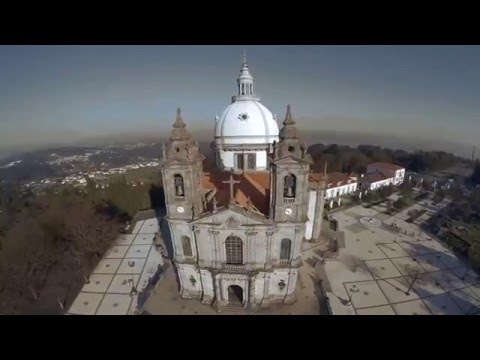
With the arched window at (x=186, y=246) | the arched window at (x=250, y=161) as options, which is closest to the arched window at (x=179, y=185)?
the arched window at (x=186, y=246)

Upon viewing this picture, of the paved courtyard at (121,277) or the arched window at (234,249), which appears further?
the paved courtyard at (121,277)

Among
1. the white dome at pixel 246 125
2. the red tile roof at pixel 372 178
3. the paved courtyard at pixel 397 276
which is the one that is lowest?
the paved courtyard at pixel 397 276

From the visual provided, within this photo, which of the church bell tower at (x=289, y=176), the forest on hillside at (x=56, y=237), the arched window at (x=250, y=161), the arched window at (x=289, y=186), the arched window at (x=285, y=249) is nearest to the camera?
the church bell tower at (x=289, y=176)

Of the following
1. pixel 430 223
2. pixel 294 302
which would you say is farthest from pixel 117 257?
pixel 430 223

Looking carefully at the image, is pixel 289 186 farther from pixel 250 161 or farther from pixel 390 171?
pixel 390 171

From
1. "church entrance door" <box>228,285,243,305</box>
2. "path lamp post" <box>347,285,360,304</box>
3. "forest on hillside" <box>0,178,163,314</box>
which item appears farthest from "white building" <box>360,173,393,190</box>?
"church entrance door" <box>228,285,243,305</box>

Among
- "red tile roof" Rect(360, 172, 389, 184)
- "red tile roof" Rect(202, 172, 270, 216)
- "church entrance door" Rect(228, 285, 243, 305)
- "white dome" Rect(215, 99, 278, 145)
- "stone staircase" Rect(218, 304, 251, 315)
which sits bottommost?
"stone staircase" Rect(218, 304, 251, 315)

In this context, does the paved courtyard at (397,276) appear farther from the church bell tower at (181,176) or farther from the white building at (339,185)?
the church bell tower at (181,176)

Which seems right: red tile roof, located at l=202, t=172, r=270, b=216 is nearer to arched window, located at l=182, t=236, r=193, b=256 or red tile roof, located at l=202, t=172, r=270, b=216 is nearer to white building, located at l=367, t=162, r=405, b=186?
arched window, located at l=182, t=236, r=193, b=256
